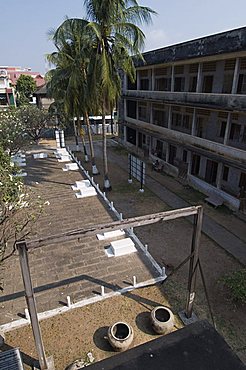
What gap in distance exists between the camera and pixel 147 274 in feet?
36.7

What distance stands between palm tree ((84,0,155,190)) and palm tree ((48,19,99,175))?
122 centimetres

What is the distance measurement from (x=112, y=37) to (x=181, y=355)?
1788 cm

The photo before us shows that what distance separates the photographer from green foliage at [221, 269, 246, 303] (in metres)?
9.60

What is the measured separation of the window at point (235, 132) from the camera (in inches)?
715

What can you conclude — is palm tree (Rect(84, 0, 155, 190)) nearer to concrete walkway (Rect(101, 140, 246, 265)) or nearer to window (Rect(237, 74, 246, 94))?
window (Rect(237, 74, 246, 94))

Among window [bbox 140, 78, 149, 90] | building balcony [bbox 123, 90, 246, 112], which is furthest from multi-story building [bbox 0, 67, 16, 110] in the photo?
building balcony [bbox 123, 90, 246, 112]

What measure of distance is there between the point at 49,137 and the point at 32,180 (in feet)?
72.9

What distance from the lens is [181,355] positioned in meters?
5.04

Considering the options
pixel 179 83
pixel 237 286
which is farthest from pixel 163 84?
pixel 237 286

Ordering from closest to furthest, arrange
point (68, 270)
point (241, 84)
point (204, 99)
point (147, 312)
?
point (147, 312) < point (68, 270) < point (241, 84) < point (204, 99)

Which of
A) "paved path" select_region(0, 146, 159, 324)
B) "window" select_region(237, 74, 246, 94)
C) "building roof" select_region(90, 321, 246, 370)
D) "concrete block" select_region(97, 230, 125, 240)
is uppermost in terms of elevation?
"window" select_region(237, 74, 246, 94)

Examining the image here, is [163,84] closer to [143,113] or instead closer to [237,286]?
[143,113]

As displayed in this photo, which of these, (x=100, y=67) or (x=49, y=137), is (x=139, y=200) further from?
(x=49, y=137)

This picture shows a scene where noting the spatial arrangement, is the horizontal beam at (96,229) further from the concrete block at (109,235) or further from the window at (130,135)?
the window at (130,135)
